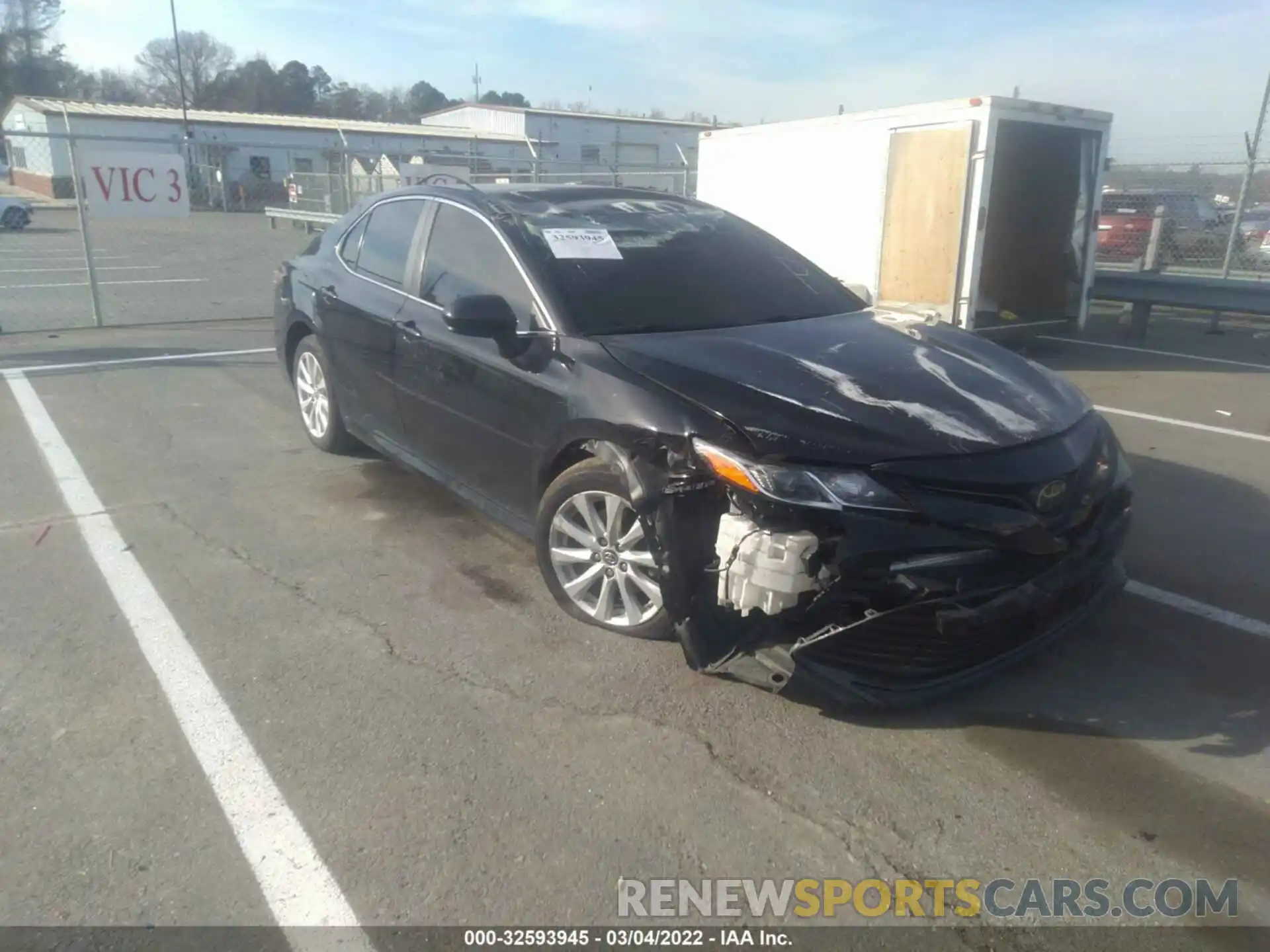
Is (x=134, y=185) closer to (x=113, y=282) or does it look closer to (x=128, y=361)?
(x=128, y=361)

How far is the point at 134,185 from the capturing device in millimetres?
10992

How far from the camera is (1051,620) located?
128 inches

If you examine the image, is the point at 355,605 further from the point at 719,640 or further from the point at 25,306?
the point at 25,306

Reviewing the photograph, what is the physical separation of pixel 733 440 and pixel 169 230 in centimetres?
2863

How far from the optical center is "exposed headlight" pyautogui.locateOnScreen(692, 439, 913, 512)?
297 cm

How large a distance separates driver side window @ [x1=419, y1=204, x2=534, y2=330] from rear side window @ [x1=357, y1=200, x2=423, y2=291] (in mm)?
244

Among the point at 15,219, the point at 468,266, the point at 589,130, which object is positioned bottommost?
the point at 15,219

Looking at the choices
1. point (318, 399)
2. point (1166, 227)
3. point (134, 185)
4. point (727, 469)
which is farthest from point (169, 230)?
point (727, 469)

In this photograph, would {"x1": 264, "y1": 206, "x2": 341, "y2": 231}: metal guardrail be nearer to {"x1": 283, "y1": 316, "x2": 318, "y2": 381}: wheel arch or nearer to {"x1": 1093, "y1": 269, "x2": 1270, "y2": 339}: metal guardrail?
{"x1": 283, "y1": 316, "x2": 318, "y2": 381}: wheel arch

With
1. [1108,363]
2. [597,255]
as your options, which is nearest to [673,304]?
[597,255]

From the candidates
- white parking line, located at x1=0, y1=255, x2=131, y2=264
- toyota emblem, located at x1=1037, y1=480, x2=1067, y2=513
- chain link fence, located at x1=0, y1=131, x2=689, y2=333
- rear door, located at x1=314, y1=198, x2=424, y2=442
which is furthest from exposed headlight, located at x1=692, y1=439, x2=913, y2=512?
white parking line, located at x1=0, y1=255, x2=131, y2=264

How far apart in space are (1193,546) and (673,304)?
291cm

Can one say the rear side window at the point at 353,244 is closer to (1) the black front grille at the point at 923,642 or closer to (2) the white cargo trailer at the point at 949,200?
(1) the black front grille at the point at 923,642

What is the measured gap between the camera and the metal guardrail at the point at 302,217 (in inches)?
829
